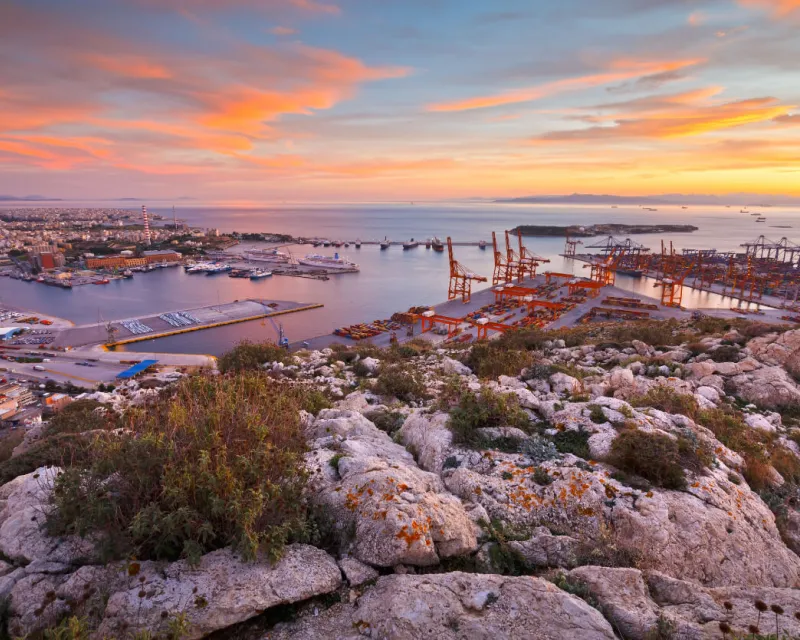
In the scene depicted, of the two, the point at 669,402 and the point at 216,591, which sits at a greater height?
the point at 216,591

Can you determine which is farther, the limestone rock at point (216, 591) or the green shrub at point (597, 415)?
the green shrub at point (597, 415)

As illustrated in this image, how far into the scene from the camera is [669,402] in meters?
5.63

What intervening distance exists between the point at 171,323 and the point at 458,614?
35.5m

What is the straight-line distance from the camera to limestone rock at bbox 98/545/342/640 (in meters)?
2.15

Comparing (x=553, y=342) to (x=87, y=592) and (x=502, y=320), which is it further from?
(x=502, y=320)

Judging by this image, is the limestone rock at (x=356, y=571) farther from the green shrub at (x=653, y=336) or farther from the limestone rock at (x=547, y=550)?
the green shrub at (x=653, y=336)

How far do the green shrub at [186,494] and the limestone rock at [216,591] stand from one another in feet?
0.33

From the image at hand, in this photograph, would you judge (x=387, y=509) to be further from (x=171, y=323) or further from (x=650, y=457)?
(x=171, y=323)

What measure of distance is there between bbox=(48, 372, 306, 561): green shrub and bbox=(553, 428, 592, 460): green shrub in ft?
9.16

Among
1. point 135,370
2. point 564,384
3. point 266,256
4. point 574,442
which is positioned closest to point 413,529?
point 574,442

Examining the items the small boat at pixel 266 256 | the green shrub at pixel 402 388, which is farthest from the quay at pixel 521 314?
the small boat at pixel 266 256

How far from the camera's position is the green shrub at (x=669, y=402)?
552 cm

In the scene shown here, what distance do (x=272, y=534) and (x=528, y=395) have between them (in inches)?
154

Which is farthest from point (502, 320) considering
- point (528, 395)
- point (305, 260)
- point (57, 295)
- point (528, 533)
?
point (57, 295)
